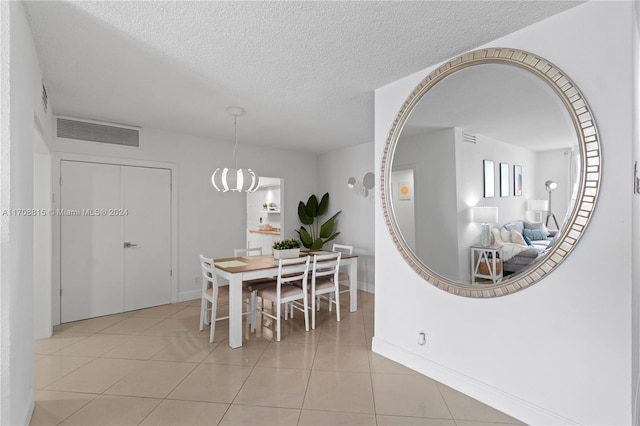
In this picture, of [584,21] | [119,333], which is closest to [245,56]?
[584,21]

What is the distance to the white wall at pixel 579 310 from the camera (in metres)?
1.58

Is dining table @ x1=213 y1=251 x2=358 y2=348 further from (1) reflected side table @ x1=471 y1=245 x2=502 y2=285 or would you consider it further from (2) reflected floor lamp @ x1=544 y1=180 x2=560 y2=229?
(2) reflected floor lamp @ x1=544 y1=180 x2=560 y2=229

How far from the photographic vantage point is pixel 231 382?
235 centimetres

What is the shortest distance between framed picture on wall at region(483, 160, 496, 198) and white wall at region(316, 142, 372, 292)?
2.86m

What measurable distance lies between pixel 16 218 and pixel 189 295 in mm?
3207

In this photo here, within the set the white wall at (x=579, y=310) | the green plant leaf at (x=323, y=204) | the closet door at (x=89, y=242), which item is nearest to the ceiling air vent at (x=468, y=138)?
the white wall at (x=579, y=310)

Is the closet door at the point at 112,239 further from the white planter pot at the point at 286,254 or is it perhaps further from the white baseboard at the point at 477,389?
the white baseboard at the point at 477,389

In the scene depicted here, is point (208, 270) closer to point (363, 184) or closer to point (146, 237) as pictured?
point (146, 237)

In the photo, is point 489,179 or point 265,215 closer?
point 489,179

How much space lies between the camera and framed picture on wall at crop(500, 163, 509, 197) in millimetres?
2090

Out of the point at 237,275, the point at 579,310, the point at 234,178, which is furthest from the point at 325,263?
the point at 579,310

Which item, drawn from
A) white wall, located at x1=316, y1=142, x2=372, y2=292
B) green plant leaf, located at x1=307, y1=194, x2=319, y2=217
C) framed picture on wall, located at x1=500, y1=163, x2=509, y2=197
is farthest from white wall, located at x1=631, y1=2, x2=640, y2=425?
green plant leaf, located at x1=307, y1=194, x2=319, y2=217

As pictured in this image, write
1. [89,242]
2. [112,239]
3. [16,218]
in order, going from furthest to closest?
[112,239]
[89,242]
[16,218]

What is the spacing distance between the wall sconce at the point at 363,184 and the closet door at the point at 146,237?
2779mm
